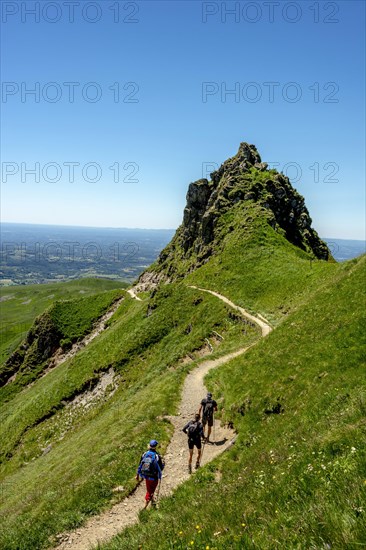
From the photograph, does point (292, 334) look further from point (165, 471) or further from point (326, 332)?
point (165, 471)

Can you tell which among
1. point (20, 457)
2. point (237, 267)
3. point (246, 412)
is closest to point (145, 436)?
point (246, 412)

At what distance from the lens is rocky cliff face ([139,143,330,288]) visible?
89188mm

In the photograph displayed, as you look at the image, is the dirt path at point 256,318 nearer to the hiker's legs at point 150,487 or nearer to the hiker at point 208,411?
the hiker at point 208,411

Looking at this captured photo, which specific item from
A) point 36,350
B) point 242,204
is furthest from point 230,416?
point 36,350

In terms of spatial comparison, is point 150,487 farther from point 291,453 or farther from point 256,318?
point 256,318

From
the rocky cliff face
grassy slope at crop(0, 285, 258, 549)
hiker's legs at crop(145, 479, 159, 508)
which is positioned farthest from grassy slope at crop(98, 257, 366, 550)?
the rocky cliff face

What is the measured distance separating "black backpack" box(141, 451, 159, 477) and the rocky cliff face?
234ft

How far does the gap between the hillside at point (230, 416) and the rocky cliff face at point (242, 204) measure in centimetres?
1059

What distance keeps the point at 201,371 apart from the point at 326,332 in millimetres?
14751

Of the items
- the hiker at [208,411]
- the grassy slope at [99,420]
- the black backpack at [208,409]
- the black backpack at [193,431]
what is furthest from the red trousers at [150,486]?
the black backpack at [208,409]

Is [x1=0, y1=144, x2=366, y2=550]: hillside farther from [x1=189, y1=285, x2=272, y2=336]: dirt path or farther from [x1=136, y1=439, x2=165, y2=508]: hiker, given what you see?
[x1=136, y1=439, x2=165, y2=508]: hiker

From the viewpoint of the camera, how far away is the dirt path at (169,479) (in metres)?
15.5

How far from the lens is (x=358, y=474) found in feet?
25.6

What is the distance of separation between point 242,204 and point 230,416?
7225 cm
